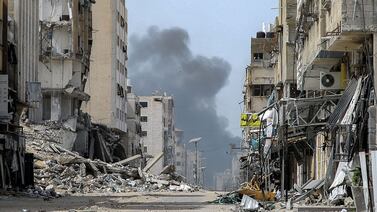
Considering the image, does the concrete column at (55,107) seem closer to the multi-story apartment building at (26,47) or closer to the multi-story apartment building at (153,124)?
the multi-story apartment building at (26,47)

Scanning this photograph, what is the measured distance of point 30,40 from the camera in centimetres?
4972

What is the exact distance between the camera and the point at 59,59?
73.1 metres

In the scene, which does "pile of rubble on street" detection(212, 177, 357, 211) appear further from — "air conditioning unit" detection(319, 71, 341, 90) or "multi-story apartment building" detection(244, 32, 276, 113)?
"multi-story apartment building" detection(244, 32, 276, 113)

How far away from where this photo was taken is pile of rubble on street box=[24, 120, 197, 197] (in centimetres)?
A: 5103

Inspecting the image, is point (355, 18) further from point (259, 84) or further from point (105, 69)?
point (105, 69)

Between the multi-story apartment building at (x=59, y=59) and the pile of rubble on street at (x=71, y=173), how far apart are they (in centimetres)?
385

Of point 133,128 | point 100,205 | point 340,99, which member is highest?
point 340,99

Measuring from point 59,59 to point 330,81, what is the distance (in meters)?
47.3

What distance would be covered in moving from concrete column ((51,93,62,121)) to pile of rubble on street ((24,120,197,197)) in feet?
8.67

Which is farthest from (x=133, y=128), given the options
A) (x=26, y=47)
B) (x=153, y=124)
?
(x=26, y=47)

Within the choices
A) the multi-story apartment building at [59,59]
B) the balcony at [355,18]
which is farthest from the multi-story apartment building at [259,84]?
the balcony at [355,18]

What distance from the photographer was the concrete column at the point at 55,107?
238 ft

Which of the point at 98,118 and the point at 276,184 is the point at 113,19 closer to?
the point at 98,118

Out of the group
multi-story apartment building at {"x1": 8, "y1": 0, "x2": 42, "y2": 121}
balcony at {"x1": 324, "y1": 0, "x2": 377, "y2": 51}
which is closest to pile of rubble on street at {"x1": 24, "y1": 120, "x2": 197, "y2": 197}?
multi-story apartment building at {"x1": 8, "y1": 0, "x2": 42, "y2": 121}
